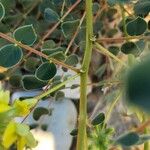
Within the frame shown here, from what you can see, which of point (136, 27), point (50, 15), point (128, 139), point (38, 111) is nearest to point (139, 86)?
point (128, 139)

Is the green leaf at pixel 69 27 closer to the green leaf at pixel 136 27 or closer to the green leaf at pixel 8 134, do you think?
the green leaf at pixel 136 27

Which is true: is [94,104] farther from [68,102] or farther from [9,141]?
[9,141]

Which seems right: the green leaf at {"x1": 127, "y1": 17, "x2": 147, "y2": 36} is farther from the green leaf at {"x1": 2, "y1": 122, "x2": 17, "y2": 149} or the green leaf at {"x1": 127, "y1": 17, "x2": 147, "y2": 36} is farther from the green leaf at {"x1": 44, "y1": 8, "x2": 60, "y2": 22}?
the green leaf at {"x1": 2, "y1": 122, "x2": 17, "y2": 149}

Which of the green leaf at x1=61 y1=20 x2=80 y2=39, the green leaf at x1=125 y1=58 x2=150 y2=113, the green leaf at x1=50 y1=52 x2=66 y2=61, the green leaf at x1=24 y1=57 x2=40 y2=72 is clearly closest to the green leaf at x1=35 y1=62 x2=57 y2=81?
the green leaf at x1=50 y1=52 x2=66 y2=61

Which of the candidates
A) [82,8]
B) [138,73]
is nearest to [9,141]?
[138,73]

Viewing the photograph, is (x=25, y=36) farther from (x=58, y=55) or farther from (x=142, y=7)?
(x=142, y=7)

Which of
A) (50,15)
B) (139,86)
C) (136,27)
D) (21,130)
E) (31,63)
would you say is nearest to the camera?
(139,86)

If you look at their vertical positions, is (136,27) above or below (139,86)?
above
